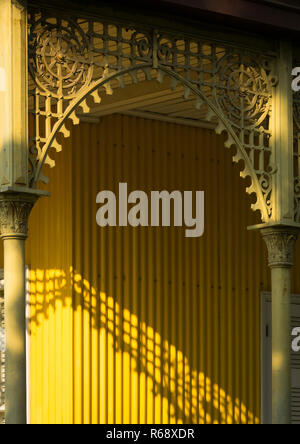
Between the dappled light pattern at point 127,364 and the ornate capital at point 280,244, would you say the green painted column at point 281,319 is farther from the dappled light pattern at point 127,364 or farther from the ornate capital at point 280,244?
the dappled light pattern at point 127,364

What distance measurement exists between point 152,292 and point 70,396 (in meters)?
1.25

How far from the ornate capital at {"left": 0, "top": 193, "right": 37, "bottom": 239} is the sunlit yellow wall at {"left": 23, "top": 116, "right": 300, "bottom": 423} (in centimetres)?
249

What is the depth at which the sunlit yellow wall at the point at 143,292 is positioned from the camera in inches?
341

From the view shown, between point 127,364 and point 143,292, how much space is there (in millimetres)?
659

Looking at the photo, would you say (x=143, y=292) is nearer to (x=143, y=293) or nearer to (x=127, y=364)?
(x=143, y=293)

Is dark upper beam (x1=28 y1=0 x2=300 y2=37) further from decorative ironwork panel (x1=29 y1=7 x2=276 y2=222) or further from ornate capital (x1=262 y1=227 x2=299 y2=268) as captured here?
ornate capital (x1=262 y1=227 x2=299 y2=268)

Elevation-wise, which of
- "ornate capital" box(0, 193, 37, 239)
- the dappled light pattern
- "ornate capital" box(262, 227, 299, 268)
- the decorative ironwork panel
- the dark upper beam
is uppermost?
the dark upper beam

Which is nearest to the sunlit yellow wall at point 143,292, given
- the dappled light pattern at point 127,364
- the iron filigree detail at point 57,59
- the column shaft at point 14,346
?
the dappled light pattern at point 127,364

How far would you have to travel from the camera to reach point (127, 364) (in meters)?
8.88

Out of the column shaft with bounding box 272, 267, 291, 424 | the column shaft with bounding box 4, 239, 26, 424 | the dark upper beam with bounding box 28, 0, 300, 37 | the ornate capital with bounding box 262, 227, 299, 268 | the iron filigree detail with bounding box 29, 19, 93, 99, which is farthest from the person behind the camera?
the ornate capital with bounding box 262, 227, 299, 268

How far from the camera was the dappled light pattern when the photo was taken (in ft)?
28.5

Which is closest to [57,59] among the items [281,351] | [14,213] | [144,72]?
[144,72]

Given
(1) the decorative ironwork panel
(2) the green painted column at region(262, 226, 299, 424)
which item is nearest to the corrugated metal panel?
(1) the decorative ironwork panel
